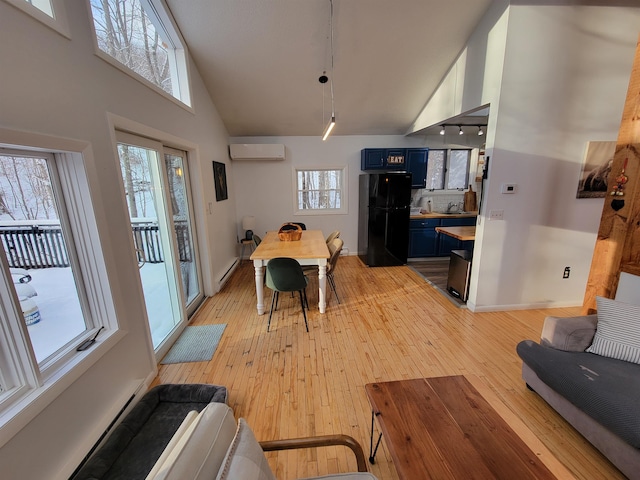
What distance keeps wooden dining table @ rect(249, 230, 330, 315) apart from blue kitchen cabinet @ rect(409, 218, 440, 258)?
2.30 m

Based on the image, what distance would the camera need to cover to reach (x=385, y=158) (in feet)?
16.0

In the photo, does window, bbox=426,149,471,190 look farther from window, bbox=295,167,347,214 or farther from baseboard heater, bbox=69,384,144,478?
baseboard heater, bbox=69,384,144,478

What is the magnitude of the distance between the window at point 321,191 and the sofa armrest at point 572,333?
3.90 meters

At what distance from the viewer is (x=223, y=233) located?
14.3 feet

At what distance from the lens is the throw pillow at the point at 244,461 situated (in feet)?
2.48

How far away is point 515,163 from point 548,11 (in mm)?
1381

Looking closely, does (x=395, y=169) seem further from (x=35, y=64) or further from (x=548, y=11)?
(x=35, y=64)

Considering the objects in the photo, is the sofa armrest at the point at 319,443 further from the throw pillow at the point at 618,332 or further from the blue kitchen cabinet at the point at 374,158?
the blue kitchen cabinet at the point at 374,158

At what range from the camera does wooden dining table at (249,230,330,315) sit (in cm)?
290

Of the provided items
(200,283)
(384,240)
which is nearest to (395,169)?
(384,240)

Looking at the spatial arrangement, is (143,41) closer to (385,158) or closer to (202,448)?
(202,448)

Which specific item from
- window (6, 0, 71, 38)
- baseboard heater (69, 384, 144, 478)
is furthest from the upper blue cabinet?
baseboard heater (69, 384, 144, 478)

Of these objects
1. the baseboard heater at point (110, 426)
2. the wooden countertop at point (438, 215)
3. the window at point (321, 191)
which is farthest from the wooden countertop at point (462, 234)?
the baseboard heater at point (110, 426)

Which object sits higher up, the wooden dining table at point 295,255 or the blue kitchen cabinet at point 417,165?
the blue kitchen cabinet at point 417,165
